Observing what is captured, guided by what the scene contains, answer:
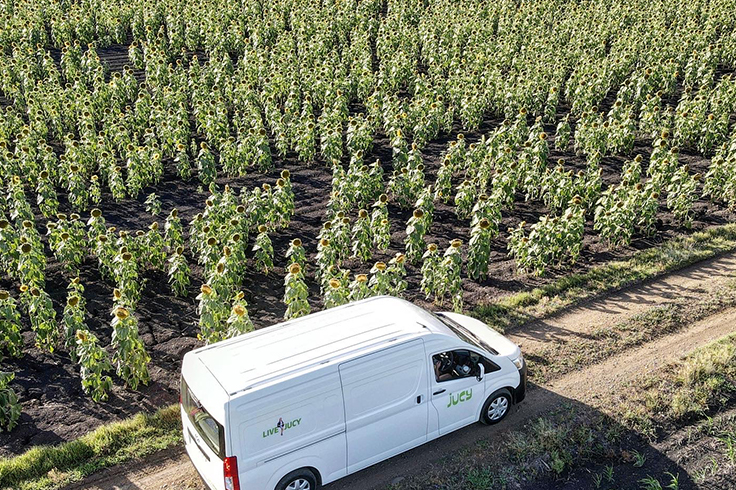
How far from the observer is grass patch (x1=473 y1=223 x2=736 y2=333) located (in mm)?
12273

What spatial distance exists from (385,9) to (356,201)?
1802 centimetres

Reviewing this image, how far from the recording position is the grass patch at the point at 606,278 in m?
12.3

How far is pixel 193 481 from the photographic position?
28.6 ft

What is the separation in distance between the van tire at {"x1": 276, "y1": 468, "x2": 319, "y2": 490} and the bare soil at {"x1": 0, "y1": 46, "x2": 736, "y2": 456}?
305 centimetres

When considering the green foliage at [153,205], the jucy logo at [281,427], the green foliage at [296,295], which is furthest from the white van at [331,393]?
the green foliage at [153,205]

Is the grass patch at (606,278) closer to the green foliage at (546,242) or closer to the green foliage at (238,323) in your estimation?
the green foliage at (546,242)

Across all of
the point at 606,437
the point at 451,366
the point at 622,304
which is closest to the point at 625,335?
the point at 622,304

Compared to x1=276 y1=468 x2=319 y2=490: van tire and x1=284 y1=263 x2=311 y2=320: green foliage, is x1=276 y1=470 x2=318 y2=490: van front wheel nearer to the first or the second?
x1=276 y1=468 x2=319 y2=490: van tire

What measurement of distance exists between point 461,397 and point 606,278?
5789 millimetres

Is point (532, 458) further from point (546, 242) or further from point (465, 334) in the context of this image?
point (546, 242)

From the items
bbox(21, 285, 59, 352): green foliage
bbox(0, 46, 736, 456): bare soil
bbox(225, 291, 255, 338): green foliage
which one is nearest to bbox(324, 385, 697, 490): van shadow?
bbox(225, 291, 255, 338): green foliage

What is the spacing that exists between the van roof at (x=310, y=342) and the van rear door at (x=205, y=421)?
149 millimetres

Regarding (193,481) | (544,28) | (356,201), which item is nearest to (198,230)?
(356,201)

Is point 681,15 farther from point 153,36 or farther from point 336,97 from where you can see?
point 153,36
